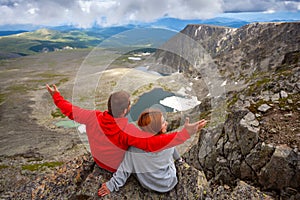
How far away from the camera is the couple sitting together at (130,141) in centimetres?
524

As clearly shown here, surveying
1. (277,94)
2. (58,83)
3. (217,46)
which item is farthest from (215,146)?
(58,83)

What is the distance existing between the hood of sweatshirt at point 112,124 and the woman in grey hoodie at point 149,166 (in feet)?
1.44

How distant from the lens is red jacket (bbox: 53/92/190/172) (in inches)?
207

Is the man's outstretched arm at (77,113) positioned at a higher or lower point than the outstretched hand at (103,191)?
higher

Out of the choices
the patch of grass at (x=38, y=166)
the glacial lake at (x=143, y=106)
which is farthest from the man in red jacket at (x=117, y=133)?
the patch of grass at (x=38, y=166)

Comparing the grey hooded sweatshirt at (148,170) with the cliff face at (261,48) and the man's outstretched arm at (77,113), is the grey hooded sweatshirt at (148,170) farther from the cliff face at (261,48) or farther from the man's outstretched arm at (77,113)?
the cliff face at (261,48)

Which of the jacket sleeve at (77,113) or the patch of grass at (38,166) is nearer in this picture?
the jacket sleeve at (77,113)

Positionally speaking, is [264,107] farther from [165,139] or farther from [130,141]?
[130,141]

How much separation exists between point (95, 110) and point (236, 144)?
10.6 m

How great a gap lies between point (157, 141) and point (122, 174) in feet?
5.80

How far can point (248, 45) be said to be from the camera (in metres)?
70.9

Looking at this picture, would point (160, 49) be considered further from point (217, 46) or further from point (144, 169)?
point (217, 46)

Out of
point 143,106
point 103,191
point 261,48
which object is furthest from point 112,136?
point 261,48

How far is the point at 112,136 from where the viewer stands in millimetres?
5629
